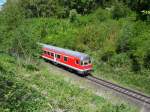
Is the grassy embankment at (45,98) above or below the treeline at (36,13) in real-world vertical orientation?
below

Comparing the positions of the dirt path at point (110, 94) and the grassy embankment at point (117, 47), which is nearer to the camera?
the dirt path at point (110, 94)

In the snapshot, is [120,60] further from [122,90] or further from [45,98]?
[45,98]

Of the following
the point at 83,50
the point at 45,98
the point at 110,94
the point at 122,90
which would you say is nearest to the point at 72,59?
the point at 83,50

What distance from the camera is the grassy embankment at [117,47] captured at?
31.6m

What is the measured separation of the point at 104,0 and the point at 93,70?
26876 millimetres

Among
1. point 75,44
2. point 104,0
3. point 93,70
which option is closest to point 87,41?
point 75,44

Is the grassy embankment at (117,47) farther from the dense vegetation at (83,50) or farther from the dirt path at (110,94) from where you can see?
the dirt path at (110,94)

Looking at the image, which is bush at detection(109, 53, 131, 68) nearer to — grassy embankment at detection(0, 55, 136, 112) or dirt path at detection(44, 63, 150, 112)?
dirt path at detection(44, 63, 150, 112)

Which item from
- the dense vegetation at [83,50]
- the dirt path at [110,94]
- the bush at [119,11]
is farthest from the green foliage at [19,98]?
the bush at [119,11]

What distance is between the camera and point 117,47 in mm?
36094

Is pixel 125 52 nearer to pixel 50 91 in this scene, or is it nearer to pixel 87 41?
pixel 87 41

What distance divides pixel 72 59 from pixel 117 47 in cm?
555

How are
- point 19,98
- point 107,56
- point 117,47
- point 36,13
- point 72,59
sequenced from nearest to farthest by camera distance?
point 19,98, point 72,59, point 117,47, point 107,56, point 36,13

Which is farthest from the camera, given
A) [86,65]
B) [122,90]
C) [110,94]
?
[86,65]
